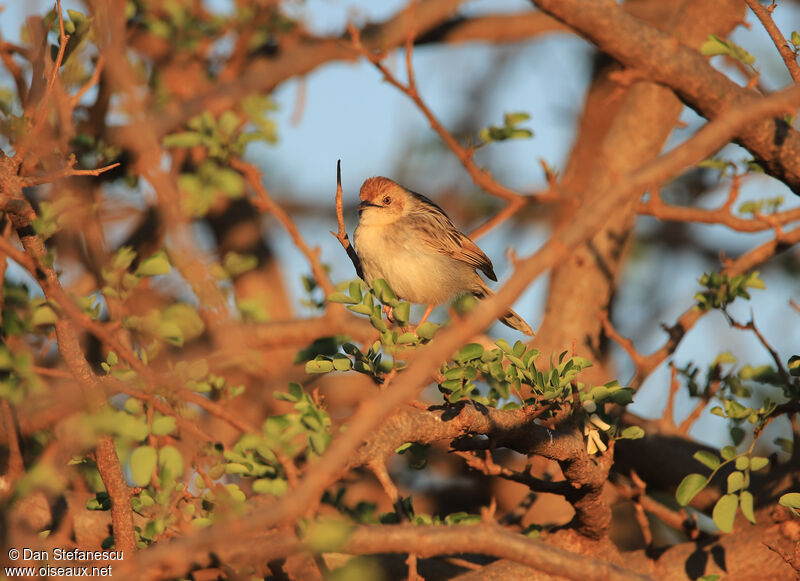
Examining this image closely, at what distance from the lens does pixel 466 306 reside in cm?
420

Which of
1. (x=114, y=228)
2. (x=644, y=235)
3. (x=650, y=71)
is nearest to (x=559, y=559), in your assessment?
(x=650, y=71)

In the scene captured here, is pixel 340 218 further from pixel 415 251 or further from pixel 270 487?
pixel 415 251

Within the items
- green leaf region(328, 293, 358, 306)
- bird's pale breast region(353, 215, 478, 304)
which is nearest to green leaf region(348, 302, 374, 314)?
green leaf region(328, 293, 358, 306)

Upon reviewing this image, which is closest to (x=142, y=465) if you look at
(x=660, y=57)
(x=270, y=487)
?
(x=270, y=487)

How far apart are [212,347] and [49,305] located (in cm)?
330

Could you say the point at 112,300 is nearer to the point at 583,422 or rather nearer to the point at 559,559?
the point at 583,422

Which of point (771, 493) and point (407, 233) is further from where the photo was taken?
point (407, 233)

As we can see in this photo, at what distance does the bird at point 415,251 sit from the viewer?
5707 mm

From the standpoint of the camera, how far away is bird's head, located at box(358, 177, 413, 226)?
5953 mm

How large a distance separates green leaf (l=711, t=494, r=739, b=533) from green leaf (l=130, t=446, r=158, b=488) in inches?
87.2

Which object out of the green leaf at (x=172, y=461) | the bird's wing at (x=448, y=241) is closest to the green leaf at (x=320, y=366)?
the green leaf at (x=172, y=461)

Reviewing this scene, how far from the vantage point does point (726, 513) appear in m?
3.36

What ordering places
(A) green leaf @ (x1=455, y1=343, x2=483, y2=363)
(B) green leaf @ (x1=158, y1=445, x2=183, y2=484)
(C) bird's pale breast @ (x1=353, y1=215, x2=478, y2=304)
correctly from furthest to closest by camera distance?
1. (C) bird's pale breast @ (x1=353, y1=215, x2=478, y2=304)
2. (A) green leaf @ (x1=455, y1=343, x2=483, y2=363)
3. (B) green leaf @ (x1=158, y1=445, x2=183, y2=484)

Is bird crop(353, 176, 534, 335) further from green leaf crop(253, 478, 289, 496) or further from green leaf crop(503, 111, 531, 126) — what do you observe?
green leaf crop(253, 478, 289, 496)
